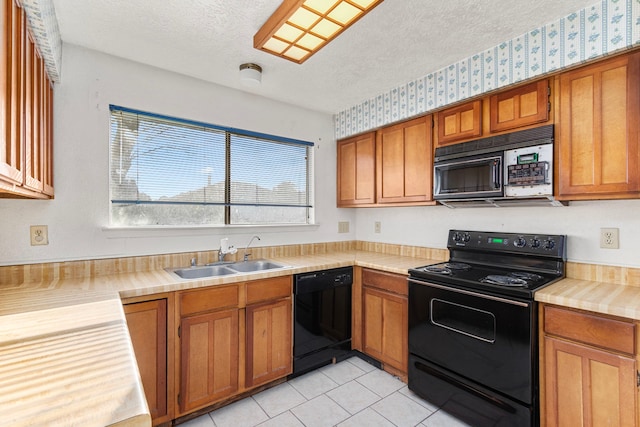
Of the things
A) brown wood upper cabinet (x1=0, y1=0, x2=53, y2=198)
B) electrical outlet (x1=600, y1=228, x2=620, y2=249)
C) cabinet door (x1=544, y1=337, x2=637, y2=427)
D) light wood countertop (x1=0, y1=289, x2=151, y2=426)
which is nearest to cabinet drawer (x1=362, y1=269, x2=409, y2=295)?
cabinet door (x1=544, y1=337, x2=637, y2=427)

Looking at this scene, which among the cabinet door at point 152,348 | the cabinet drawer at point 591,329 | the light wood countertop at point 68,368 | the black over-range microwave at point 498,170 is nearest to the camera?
the light wood countertop at point 68,368

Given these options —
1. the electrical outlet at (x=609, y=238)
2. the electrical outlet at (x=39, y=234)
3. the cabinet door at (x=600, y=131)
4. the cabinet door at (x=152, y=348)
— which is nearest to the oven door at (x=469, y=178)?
the cabinet door at (x=600, y=131)

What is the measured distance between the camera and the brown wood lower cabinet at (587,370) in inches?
55.6

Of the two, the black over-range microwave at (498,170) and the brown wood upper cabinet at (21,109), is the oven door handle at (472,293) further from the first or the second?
the brown wood upper cabinet at (21,109)

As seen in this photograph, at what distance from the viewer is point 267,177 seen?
2.97 metres

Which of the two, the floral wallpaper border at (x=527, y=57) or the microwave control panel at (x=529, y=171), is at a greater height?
the floral wallpaper border at (x=527, y=57)

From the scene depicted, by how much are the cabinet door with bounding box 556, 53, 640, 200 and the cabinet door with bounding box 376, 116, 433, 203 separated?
892 mm

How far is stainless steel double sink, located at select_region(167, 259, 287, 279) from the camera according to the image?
2.38 metres

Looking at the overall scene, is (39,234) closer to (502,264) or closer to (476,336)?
(476,336)

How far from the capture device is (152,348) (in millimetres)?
1812

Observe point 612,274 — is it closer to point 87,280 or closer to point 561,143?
point 561,143

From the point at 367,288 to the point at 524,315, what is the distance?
4.03 ft

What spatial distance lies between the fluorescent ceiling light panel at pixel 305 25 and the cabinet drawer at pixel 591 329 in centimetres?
179

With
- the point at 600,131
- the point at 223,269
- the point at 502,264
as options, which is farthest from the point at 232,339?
the point at 600,131
